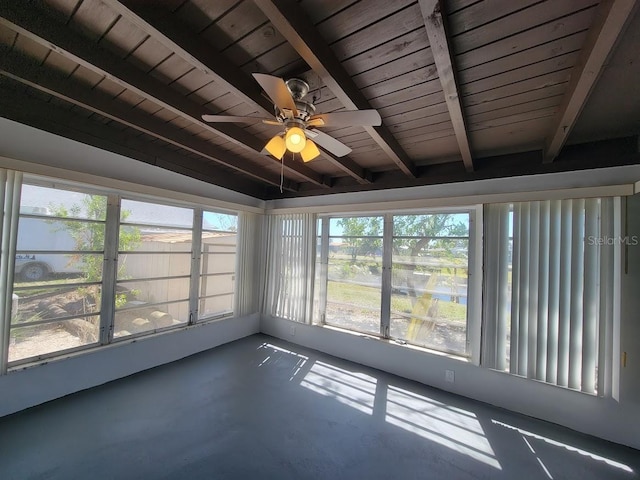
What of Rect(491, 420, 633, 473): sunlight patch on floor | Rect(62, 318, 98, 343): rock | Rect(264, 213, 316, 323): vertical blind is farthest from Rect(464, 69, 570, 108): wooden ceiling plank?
Rect(62, 318, 98, 343): rock

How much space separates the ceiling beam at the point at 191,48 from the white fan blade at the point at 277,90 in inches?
16.0

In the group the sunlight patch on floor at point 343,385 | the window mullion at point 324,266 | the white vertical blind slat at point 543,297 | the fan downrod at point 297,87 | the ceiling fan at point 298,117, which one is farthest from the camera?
the window mullion at point 324,266

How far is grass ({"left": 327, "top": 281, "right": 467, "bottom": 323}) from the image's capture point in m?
2.95

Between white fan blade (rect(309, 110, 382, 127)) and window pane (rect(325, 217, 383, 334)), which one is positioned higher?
white fan blade (rect(309, 110, 382, 127))

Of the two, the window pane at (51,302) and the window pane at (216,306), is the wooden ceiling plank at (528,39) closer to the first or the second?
the window pane at (51,302)

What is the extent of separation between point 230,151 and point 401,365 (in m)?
3.23

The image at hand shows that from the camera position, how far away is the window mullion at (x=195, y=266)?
3588 mm

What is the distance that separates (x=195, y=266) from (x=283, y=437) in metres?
2.42

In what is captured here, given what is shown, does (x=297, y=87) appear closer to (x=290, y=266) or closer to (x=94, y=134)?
(x=94, y=134)

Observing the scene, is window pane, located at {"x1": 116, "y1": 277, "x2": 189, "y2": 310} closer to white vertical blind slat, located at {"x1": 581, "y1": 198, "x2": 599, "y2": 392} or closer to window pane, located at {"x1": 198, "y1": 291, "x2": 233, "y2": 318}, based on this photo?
window pane, located at {"x1": 198, "y1": 291, "x2": 233, "y2": 318}

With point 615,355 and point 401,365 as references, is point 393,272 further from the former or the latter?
point 615,355

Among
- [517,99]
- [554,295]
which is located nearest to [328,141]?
[517,99]

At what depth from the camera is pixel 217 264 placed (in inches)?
156

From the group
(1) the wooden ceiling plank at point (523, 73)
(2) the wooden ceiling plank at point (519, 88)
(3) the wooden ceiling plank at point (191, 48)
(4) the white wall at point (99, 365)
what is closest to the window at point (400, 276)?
(2) the wooden ceiling plank at point (519, 88)
